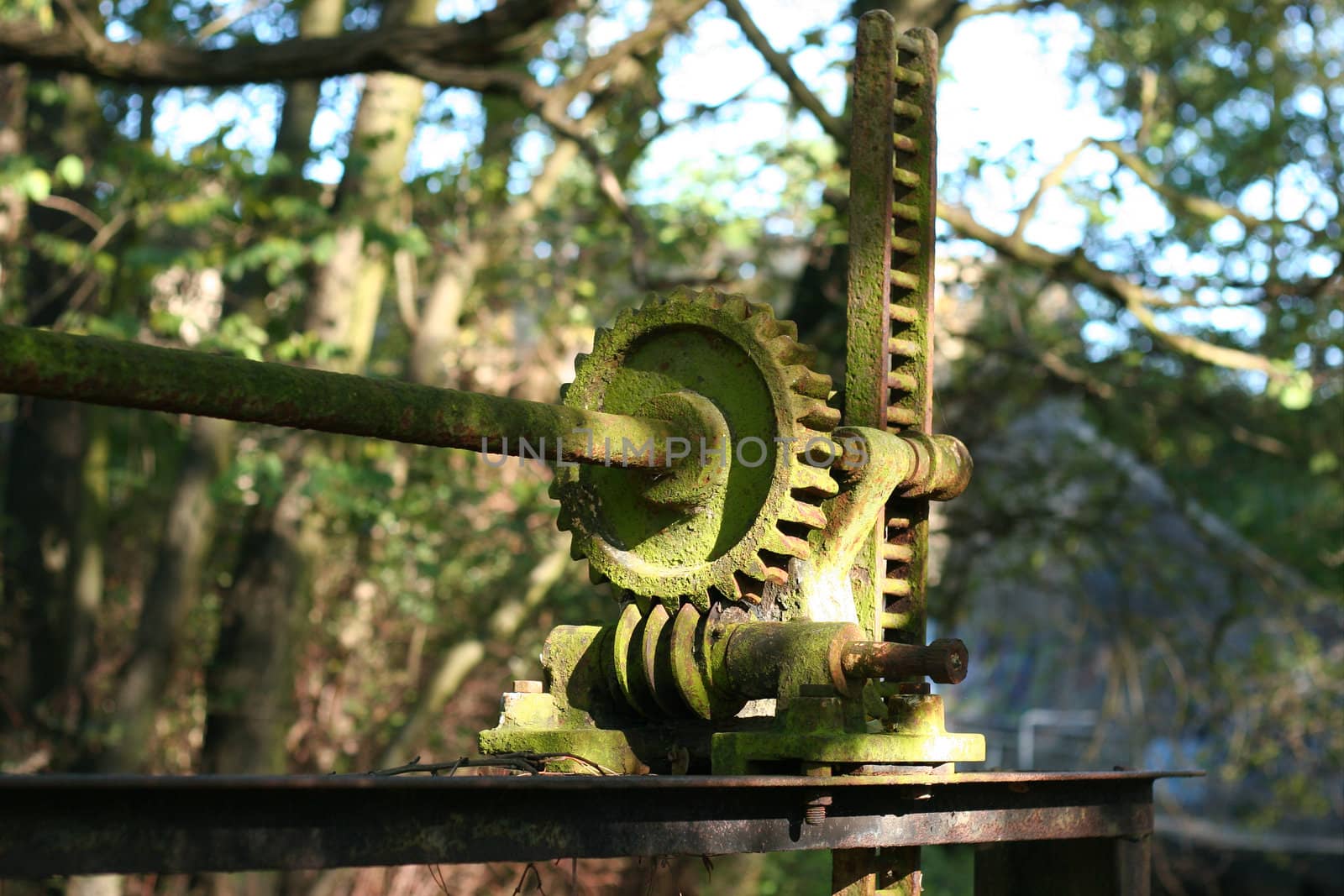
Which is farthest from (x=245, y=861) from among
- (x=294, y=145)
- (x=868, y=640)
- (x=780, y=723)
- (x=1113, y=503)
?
(x=1113, y=503)

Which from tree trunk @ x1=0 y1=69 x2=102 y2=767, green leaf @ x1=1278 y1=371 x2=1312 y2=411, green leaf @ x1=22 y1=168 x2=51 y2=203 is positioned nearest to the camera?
green leaf @ x1=22 y1=168 x2=51 y2=203

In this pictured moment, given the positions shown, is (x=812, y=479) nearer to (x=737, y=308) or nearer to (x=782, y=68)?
(x=737, y=308)

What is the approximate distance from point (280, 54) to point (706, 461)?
3.57m

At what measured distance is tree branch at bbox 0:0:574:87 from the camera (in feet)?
20.0

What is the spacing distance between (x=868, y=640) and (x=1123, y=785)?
994mm

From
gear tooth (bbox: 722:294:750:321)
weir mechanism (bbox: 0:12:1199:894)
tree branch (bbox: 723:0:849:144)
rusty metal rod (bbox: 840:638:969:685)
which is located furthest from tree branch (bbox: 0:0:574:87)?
rusty metal rod (bbox: 840:638:969:685)

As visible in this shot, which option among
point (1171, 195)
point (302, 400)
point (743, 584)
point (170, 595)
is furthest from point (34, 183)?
point (1171, 195)

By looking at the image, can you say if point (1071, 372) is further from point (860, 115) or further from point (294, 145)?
point (860, 115)

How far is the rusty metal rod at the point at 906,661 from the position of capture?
3215 millimetres

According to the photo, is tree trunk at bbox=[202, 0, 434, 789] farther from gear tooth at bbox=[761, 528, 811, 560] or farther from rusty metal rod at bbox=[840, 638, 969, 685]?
rusty metal rod at bbox=[840, 638, 969, 685]

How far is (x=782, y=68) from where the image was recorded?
7410mm

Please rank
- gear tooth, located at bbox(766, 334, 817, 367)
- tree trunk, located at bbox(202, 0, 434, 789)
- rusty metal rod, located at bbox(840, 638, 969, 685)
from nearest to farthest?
1. rusty metal rod, located at bbox(840, 638, 969, 685)
2. gear tooth, located at bbox(766, 334, 817, 367)
3. tree trunk, located at bbox(202, 0, 434, 789)

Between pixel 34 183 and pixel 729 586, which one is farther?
pixel 34 183

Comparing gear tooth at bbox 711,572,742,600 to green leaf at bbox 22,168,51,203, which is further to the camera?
green leaf at bbox 22,168,51,203
